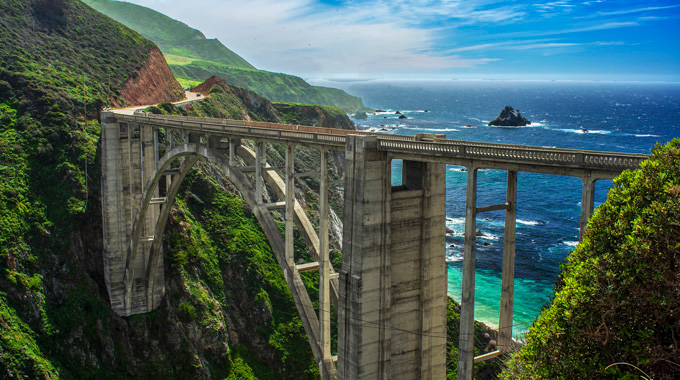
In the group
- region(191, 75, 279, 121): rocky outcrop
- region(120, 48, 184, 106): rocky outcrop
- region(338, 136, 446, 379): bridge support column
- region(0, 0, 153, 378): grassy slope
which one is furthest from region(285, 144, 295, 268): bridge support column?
region(191, 75, 279, 121): rocky outcrop

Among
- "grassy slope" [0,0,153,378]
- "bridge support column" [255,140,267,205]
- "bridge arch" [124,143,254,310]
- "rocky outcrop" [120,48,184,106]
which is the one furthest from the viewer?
"rocky outcrop" [120,48,184,106]

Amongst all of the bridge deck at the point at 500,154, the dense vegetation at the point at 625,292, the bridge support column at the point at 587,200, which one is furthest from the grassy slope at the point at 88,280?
the bridge support column at the point at 587,200

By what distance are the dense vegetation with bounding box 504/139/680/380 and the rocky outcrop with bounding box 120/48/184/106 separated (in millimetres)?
58305

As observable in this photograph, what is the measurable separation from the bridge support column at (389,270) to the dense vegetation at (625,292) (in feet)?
24.7

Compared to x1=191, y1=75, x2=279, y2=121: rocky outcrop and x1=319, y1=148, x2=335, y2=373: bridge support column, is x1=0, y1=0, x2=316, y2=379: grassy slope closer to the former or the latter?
x1=319, y1=148, x2=335, y2=373: bridge support column

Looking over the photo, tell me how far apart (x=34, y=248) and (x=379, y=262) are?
29780 mm

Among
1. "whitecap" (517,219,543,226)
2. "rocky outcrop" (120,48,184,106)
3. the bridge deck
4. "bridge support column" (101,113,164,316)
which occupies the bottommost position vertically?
"whitecap" (517,219,543,226)

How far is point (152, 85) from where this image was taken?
70.7 metres

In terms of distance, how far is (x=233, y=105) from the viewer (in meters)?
82.8

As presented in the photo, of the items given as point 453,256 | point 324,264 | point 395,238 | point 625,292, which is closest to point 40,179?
point 324,264

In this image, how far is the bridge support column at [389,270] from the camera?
68.1 ft

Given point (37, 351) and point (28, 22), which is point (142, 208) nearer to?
point (37, 351)

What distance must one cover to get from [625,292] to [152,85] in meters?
67.1

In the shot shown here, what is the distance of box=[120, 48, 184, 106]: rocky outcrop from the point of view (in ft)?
213
